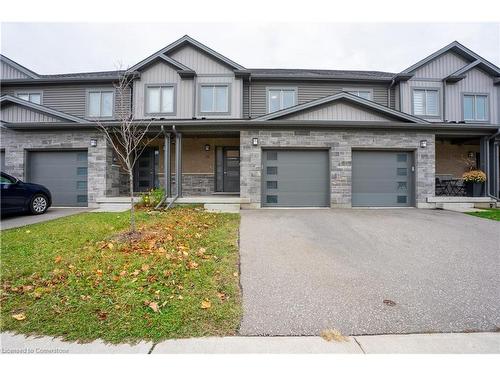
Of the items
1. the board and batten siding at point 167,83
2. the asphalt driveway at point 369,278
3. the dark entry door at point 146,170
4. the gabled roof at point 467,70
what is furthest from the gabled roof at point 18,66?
the gabled roof at point 467,70

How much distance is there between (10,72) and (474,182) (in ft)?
75.4

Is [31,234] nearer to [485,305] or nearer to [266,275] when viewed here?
[266,275]

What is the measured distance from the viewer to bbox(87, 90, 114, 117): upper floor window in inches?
455

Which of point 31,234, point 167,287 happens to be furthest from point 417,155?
point 31,234

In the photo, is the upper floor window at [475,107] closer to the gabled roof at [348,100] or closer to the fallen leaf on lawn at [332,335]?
the gabled roof at [348,100]

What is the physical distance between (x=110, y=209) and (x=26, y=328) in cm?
702

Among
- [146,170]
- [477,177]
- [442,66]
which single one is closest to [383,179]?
[477,177]

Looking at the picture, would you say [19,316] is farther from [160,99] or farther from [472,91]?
[472,91]

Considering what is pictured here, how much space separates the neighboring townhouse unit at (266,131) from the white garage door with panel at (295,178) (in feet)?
0.13

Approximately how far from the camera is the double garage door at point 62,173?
965cm

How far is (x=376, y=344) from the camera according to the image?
2.13 metres

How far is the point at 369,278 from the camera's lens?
341cm

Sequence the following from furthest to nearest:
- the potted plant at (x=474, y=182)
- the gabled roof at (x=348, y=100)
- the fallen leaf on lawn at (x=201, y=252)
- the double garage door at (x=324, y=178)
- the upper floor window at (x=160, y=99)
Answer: the upper floor window at (x=160, y=99)
the potted plant at (x=474, y=182)
the double garage door at (x=324, y=178)
the gabled roof at (x=348, y=100)
the fallen leaf on lawn at (x=201, y=252)

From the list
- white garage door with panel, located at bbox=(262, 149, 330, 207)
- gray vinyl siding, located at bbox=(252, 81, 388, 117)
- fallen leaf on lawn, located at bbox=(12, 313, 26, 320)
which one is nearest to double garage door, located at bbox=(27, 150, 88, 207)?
white garage door with panel, located at bbox=(262, 149, 330, 207)
